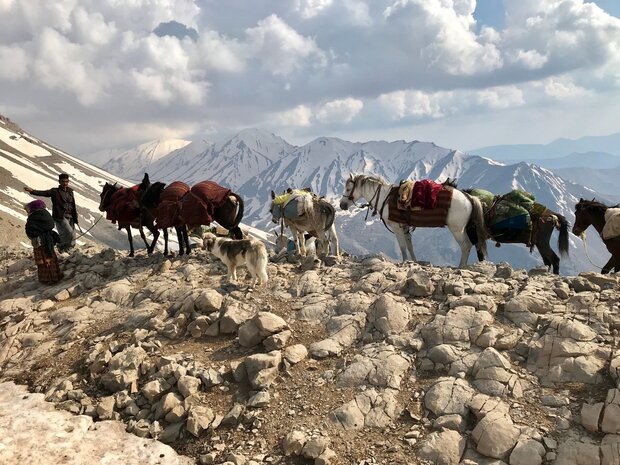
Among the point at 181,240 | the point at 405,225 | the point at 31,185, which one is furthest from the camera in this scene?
the point at 31,185

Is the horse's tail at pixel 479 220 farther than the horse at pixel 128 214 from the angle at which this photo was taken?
No

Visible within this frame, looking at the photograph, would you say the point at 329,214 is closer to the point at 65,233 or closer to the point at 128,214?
the point at 128,214

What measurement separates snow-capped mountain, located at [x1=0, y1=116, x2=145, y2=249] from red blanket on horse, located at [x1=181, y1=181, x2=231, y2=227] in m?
16.4

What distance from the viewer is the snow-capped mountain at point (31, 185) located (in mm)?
53469

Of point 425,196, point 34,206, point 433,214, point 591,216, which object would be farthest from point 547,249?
point 34,206

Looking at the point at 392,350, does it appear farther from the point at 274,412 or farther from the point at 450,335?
the point at 274,412

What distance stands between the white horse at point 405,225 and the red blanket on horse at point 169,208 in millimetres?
5153

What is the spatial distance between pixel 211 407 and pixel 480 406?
3.98m

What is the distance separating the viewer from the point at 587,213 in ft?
36.9

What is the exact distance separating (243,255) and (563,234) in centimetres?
889

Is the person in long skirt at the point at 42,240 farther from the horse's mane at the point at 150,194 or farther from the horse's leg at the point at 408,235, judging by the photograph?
the horse's leg at the point at 408,235

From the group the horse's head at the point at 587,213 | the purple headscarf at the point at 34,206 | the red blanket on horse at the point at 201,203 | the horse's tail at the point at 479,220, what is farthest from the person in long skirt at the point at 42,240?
the horse's head at the point at 587,213

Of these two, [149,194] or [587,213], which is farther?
[149,194]

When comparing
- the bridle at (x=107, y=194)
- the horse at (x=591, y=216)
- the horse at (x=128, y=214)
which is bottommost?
the horse at (x=591, y=216)
